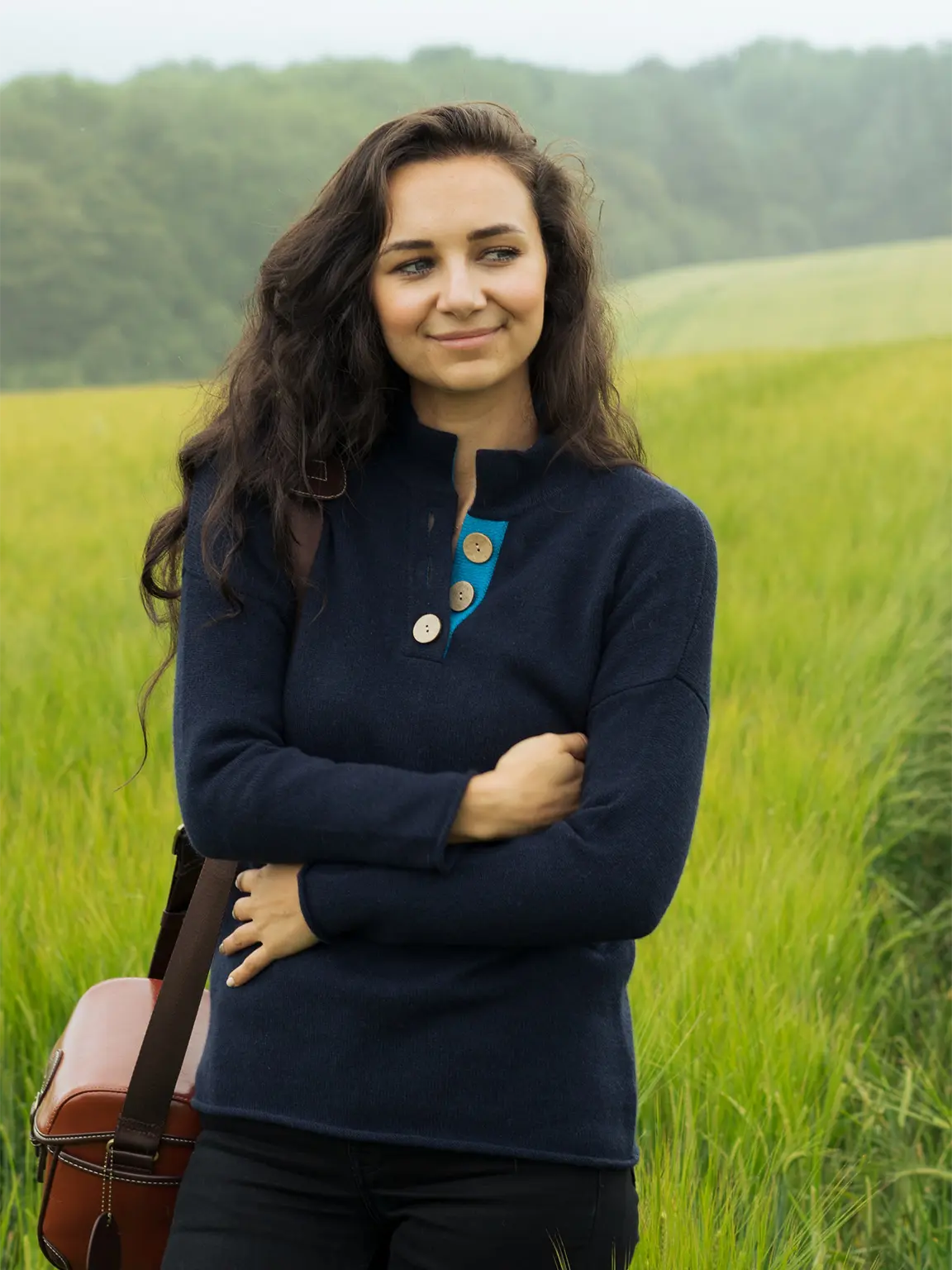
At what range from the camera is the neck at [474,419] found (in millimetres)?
1668

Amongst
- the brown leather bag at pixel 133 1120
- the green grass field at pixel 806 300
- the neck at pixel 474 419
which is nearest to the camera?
the brown leather bag at pixel 133 1120

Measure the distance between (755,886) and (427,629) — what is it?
157cm

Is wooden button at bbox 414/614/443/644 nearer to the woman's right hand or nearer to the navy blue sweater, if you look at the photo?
the navy blue sweater

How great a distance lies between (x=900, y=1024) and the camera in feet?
9.36

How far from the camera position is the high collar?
1600 millimetres

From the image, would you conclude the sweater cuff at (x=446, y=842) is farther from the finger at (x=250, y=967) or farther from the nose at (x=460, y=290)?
the nose at (x=460, y=290)

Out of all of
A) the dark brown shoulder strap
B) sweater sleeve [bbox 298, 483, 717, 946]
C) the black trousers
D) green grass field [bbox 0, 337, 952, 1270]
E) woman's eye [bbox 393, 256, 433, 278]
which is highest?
woman's eye [bbox 393, 256, 433, 278]

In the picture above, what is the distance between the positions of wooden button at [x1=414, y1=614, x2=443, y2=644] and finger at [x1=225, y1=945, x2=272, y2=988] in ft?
1.17

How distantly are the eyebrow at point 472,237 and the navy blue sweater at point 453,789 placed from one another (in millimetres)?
228

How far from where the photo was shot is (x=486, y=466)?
160 cm

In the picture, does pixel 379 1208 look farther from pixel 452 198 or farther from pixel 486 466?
pixel 452 198

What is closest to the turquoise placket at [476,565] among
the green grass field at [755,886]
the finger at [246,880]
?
the finger at [246,880]

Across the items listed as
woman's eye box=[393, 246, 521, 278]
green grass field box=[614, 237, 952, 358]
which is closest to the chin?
woman's eye box=[393, 246, 521, 278]

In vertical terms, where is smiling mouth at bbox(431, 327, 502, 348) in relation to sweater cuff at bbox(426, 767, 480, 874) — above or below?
above
